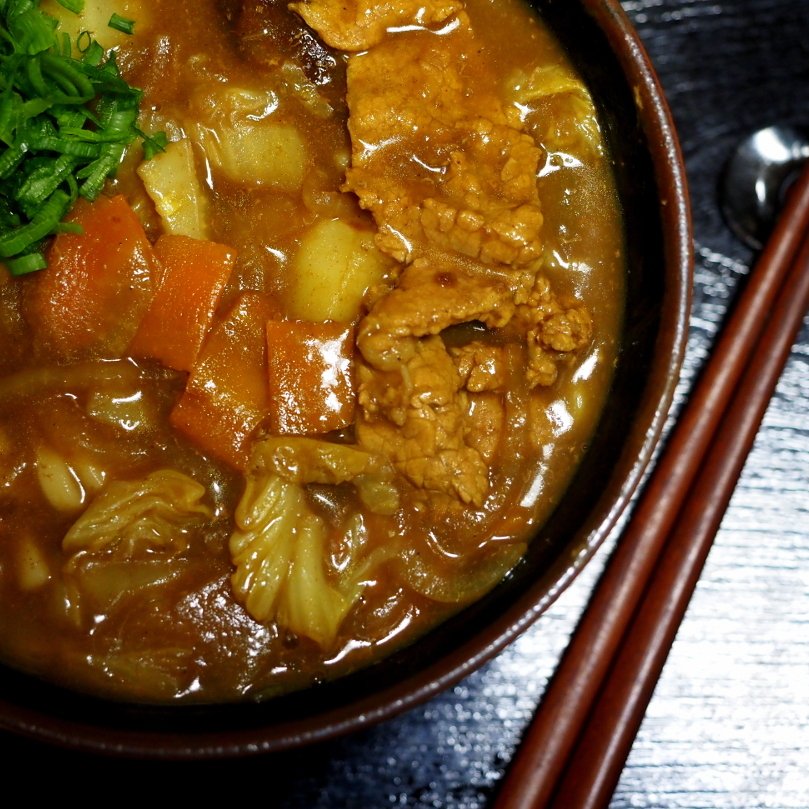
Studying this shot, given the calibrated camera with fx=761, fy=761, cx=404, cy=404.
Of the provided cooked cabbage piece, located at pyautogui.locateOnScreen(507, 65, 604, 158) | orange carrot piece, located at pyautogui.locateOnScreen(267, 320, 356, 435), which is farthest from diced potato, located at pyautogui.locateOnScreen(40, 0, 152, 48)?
cooked cabbage piece, located at pyautogui.locateOnScreen(507, 65, 604, 158)

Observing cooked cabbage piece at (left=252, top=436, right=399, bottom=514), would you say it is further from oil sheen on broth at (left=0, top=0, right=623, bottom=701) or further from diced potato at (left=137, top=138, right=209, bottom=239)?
diced potato at (left=137, top=138, right=209, bottom=239)

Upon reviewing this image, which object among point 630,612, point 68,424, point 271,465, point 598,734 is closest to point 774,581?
point 630,612

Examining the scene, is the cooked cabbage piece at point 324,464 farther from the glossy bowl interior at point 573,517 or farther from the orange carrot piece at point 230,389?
the glossy bowl interior at point 573,517

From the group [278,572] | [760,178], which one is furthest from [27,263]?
[760,178]

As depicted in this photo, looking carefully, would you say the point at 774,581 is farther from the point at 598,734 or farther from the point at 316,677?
the point at 316,677

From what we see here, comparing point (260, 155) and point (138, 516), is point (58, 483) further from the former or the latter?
point (260, 155)
